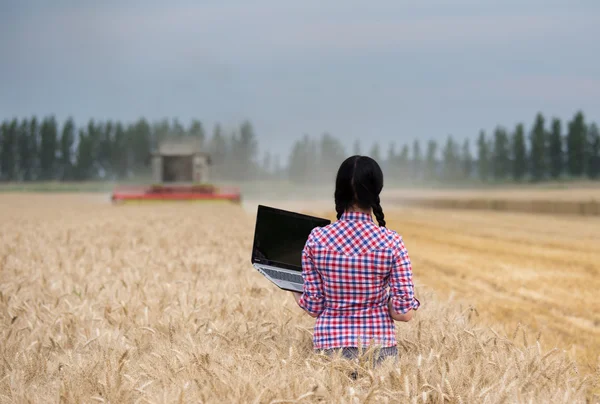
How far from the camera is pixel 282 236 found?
3783mm

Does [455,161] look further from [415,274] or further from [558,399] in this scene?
[558,399]

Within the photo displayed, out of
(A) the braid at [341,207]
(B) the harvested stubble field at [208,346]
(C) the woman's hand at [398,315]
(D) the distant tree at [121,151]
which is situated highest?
(D) the distant tree at [121,151]

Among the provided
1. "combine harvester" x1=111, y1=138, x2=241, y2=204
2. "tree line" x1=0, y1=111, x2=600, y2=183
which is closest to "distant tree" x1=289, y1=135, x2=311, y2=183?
"tree line" x1=0, y1=111, x2=600, y2=183

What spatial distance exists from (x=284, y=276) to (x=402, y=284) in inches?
26.8

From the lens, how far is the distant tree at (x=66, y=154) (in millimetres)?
101125

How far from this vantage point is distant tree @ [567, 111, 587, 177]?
82.4 meters

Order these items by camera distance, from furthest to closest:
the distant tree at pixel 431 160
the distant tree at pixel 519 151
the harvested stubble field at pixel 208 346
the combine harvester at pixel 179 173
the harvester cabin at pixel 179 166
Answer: the distant tree at pixel 431 160
the distant tree at pixel 519 151
the harvester cabin at pixel 179 166
the combine harvester at pixel 179 173
the harvested stubble field at pixel 208 346

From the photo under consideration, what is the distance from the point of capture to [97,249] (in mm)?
9438

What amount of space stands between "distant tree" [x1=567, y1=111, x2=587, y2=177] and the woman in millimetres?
85398

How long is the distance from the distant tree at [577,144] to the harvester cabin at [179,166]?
187ft

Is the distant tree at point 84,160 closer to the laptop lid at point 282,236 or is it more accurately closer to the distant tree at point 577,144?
the distant tree at point 577,144

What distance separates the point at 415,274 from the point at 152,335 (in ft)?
22.9

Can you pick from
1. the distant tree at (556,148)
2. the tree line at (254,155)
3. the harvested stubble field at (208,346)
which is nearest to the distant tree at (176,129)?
the tree line at (254,155)

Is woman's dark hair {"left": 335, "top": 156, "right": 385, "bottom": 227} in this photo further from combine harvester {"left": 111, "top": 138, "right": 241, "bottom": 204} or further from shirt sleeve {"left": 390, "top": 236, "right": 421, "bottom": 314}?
combine harvester {"left": 111, "top": 138, "right": 241, "bottom": 204}
